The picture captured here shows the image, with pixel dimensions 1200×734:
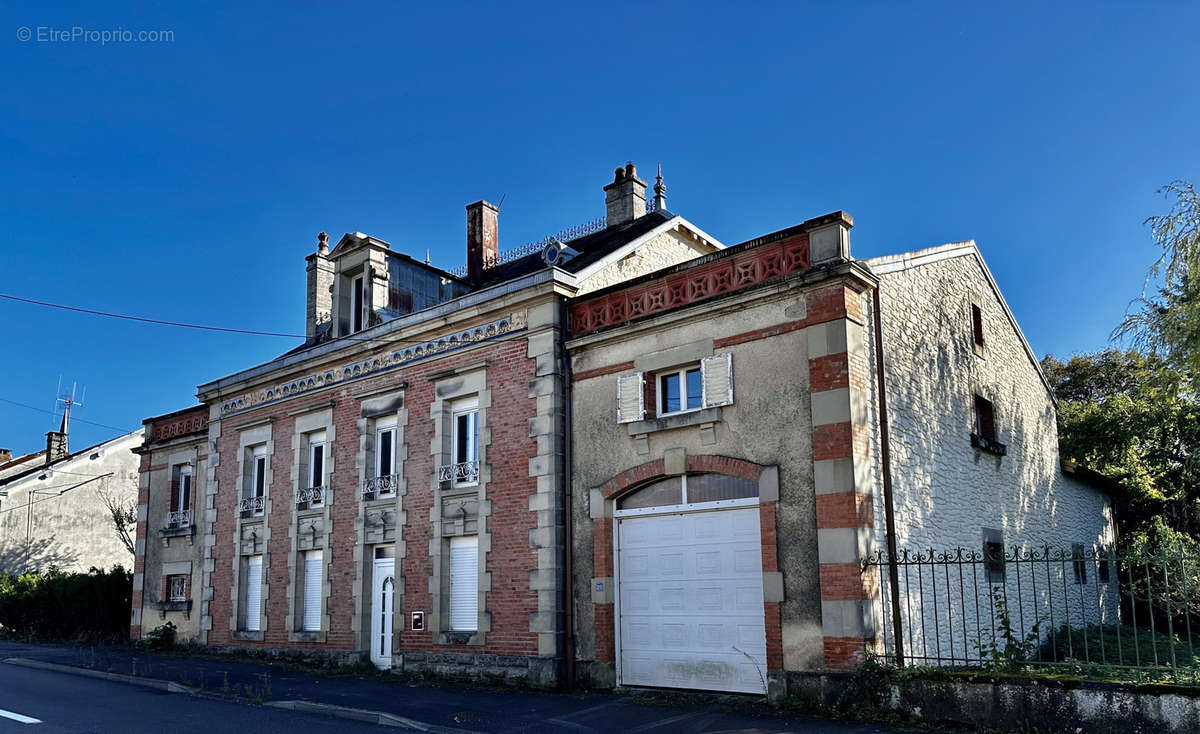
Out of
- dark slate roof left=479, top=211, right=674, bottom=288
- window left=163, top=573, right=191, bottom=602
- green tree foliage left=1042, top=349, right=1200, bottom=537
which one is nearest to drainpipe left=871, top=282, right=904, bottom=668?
dark slate roof left=479, top=211, right=674, bottom=288

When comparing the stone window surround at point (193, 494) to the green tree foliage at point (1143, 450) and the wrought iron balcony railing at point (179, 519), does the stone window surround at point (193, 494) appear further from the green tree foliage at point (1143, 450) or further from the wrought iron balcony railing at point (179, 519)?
the green tree foliage at point (1143, 450)

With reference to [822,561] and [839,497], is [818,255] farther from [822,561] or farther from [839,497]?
[822,561]

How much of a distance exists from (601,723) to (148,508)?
17.6 metres

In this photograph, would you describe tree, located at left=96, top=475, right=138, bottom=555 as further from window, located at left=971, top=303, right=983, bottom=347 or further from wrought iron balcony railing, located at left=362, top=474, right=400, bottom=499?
window, located at left=971, top=303, right=983, bottom=347

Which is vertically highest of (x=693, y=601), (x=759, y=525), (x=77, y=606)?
(x=759, y=525)

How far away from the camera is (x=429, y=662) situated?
53.1ft

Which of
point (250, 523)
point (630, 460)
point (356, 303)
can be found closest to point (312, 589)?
point (250, 523)

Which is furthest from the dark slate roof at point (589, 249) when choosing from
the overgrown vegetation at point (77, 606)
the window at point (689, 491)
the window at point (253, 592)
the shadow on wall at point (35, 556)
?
the shadow on wall at point (35, 556)

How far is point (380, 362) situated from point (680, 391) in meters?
6.94

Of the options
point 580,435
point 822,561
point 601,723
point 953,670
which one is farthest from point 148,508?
point 953,670

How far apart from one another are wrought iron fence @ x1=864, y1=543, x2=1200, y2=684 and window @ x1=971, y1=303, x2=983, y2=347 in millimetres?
3636

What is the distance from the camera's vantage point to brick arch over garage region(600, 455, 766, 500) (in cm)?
1275

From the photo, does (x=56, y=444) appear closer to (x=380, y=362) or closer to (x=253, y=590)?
(x=253, y=590)

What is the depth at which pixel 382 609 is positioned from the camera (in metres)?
17.7
